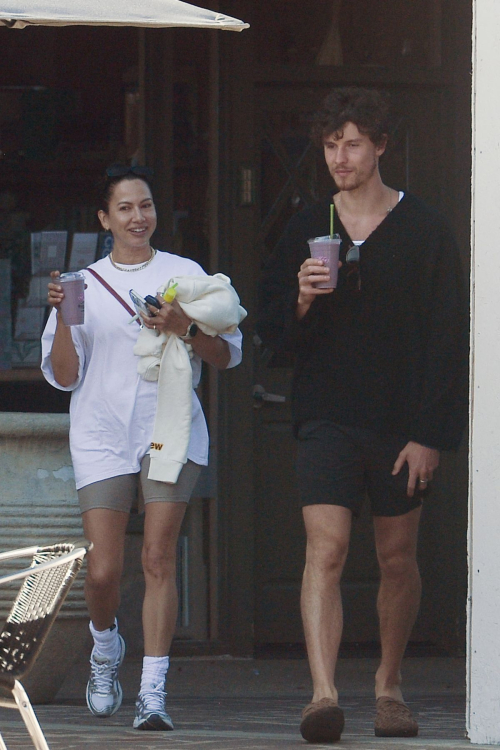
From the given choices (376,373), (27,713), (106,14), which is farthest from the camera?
(376,373)

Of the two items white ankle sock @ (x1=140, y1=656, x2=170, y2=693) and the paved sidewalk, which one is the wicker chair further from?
white ankle sock @ (x1=140, y1=656, x2=170, y2=693)

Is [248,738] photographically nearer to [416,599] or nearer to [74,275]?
[416,599]

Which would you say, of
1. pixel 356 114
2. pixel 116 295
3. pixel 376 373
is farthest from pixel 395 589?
pixel 356 114

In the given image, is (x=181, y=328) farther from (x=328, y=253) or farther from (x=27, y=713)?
(x=27, y=713)

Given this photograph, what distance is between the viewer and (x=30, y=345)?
6926mm

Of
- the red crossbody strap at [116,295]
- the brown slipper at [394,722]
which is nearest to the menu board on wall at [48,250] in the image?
the red crossbody strap at [116,295]

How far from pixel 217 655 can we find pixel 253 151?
2.41 meters

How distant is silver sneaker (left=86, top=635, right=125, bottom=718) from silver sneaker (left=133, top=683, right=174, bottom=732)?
0.38 metres

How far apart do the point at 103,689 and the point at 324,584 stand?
1107mm

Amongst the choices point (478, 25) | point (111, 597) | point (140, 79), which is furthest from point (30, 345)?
point (478, 25)

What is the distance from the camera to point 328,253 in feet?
14.5

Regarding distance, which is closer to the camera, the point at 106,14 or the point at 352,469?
the point at 106,14

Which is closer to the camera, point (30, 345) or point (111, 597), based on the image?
point (111, 597)

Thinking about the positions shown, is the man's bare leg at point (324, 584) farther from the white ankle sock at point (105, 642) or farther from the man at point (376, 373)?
the white ankle sock at point (105, 642)
